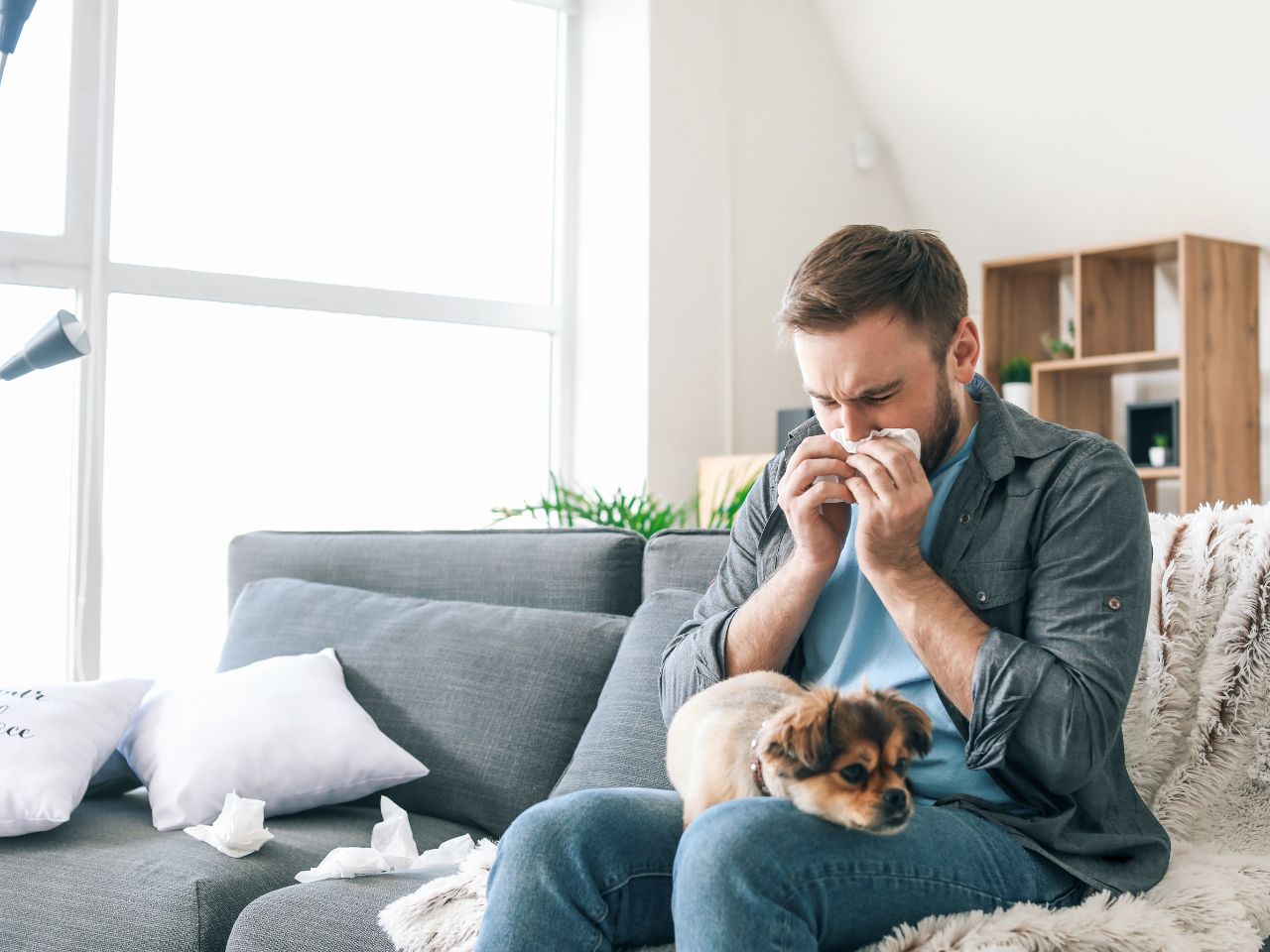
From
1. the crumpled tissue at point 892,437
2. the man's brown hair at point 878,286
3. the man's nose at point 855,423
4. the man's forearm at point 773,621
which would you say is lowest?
the man's forearm at point 773,621

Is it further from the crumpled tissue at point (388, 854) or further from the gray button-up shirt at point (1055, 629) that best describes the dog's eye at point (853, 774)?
the crumpled tissue at point (388, 854)

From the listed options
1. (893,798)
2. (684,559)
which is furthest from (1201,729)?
(684,559)

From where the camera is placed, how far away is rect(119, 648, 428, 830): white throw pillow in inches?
84.9

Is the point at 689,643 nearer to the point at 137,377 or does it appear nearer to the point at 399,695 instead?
the point at 399,695

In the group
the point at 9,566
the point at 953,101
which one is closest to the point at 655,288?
the point at 953,101

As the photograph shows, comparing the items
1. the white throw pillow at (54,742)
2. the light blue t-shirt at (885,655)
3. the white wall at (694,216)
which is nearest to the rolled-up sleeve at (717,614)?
the light blue t-shirt at (885,655)

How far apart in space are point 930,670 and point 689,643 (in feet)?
1.20

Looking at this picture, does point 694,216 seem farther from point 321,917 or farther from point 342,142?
point 321,917

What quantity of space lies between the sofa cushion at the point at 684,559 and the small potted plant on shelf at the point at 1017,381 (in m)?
2.51

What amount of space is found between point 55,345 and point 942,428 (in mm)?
1515

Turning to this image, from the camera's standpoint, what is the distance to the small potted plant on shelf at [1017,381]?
445cm

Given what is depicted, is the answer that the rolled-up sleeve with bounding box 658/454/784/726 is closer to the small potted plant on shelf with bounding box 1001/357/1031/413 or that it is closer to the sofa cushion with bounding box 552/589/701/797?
the sofa cushion with bounding box 552/589/701/797

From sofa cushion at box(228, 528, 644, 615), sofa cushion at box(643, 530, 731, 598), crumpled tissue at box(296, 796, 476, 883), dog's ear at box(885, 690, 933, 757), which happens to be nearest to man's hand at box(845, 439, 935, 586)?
dog's ear at box(885, 690, 933, 757)

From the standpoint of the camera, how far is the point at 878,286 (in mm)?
1467
